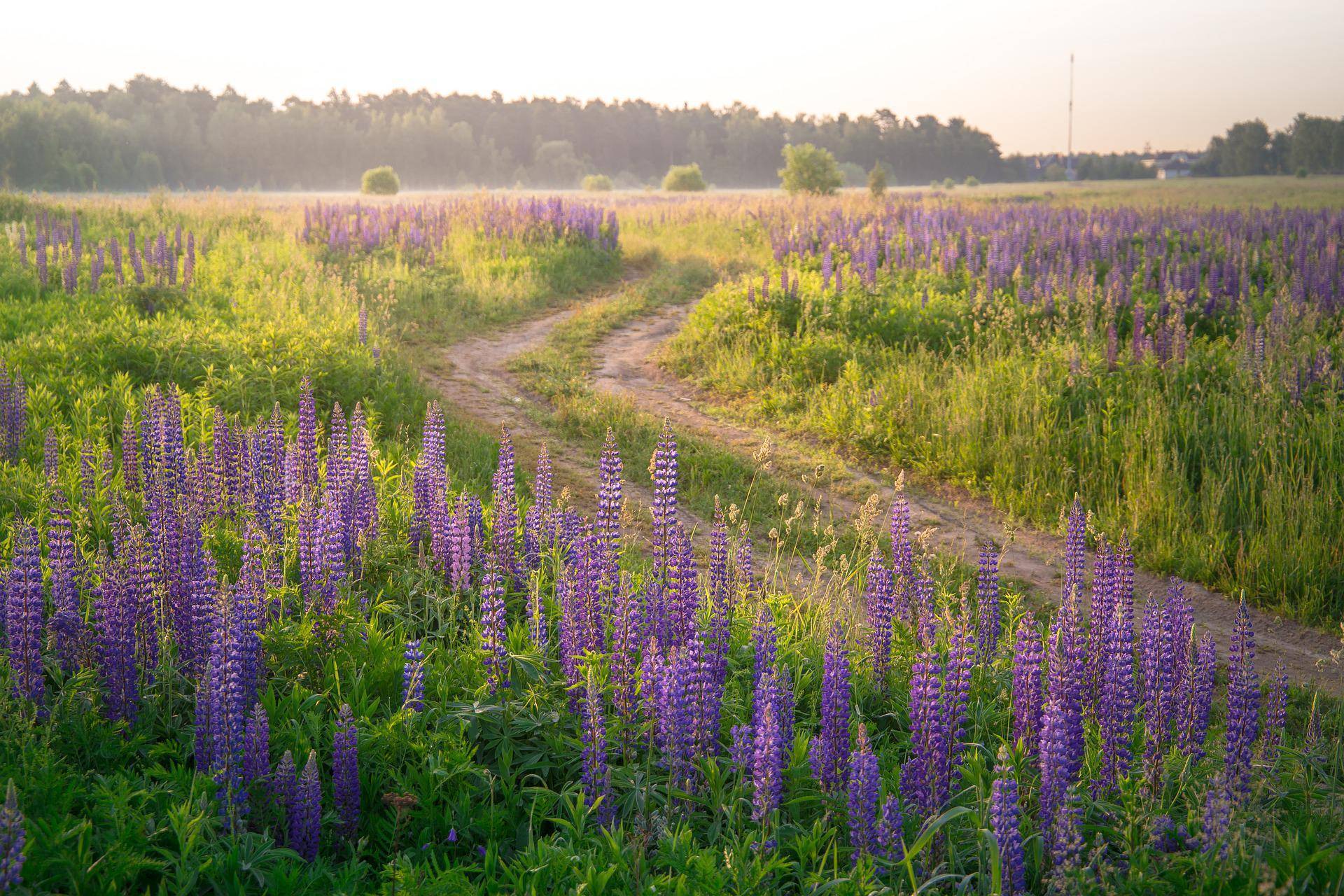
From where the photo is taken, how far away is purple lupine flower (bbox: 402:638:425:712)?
397cm

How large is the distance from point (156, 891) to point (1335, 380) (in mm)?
9422

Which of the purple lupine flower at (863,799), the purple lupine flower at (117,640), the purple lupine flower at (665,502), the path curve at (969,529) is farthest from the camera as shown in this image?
the path curve at (969,529)

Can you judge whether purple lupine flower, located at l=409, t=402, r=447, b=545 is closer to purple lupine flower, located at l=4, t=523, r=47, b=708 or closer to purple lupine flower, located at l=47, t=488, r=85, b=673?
purple lupine flower, located at l=47, t=488, r=85, b=673

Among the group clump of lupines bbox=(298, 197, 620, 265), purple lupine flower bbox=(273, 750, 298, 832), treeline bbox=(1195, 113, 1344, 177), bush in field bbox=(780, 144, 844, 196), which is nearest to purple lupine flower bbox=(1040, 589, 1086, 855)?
purple lupine flower bbox=(273, 750, 298, 832)

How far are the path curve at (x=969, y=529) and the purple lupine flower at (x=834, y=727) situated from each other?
1802 millimetres

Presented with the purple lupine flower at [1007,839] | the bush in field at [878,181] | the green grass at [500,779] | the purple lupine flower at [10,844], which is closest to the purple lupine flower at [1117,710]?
the green grass at [500,779]

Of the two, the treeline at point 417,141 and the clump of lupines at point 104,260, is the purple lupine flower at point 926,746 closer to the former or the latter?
the clump of lupines at point 104,260

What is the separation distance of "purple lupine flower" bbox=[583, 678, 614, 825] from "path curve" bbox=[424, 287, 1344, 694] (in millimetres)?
2415

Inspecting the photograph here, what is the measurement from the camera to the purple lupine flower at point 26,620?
367cm

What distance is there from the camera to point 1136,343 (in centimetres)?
1024

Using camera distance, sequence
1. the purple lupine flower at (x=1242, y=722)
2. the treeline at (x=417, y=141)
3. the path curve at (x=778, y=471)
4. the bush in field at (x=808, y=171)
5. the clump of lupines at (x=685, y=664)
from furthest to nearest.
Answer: the treeline at (x=417, y=141) < the bush in field at (x=808, y=171) < the path curve at (x=778, y=471) < the purple lupine flower at (x=1242, y=722) < the clump of lupines at (x=685, y=664)

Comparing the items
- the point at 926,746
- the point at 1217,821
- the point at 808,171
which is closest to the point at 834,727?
the point at 926,746

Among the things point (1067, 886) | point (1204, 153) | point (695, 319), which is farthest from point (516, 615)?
point (1204, 153)

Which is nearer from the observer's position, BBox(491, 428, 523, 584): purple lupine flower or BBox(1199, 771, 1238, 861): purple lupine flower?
BBox(1199, 771, 1238, 861): purple lupine flower
